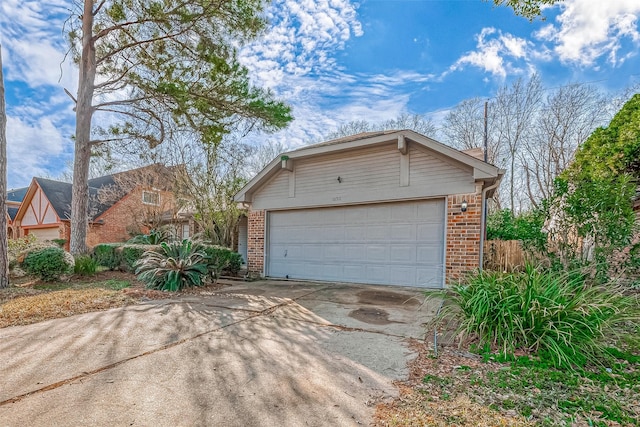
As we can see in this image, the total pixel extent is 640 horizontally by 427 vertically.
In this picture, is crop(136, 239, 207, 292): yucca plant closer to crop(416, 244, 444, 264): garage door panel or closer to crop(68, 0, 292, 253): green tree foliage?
crop(68, 0, 292, 253): green tree foliage

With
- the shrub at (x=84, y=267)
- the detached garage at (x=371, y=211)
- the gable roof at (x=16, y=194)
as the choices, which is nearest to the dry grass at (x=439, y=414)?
the detached garage at (x=371, y=211)

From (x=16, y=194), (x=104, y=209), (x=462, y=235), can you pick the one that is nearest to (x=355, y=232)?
(x=462, y=235)

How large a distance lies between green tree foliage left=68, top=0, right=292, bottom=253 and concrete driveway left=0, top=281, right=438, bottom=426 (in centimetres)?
658

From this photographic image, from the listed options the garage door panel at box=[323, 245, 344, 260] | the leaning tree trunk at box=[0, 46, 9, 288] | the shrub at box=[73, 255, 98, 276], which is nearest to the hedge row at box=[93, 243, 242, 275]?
the shrub at box=[73, 255, 98, 276]

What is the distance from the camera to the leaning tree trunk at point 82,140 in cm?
961

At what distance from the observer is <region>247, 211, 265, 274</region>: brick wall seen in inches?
372

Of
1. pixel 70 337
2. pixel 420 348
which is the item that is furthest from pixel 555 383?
pixel 70 337

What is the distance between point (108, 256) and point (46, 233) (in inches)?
577

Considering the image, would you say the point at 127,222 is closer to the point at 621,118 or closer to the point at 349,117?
the point at 349,117

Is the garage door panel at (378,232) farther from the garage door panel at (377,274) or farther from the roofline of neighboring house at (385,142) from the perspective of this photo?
the roofline of neighboring house at (385,142)

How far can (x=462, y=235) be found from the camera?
6.65 m

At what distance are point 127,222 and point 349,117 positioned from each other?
1405cm

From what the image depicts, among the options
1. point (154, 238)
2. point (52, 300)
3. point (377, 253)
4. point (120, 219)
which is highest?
point (120, 219)

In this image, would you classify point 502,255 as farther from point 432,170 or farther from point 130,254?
point 130,254
